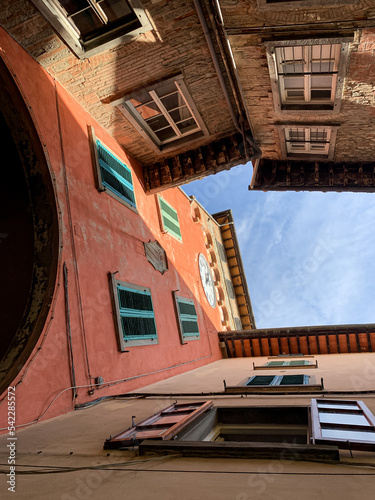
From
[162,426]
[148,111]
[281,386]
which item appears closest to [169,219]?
[148,111]

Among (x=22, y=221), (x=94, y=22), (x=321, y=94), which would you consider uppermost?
(x=94, y=22)

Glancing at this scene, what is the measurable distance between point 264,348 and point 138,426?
993cm

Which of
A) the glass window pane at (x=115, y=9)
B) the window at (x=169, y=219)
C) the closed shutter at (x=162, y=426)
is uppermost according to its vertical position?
the glass window pane at (x=115, y=9)

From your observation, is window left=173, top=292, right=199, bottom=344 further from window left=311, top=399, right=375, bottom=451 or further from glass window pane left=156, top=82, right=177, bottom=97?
window left=311, top=399, right=375, bottom=451

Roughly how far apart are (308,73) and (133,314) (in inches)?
226

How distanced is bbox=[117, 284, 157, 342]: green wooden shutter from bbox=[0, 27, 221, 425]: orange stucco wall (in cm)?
27

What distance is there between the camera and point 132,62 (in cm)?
691

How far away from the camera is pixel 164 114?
27.8 feet

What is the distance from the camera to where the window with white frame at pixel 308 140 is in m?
8.73

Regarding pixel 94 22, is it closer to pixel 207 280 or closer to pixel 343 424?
pixel 343 424

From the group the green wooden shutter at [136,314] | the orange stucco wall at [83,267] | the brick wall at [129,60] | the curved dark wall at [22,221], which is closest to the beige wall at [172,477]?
the orange stucco wall at [83,267]

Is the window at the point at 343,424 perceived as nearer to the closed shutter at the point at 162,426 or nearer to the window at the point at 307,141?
the closed shutter at the point at 162,426

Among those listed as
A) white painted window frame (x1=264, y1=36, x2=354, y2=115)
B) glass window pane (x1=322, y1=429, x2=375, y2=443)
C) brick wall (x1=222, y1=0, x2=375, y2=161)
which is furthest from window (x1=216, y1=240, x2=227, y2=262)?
glass window pane (x1=322, y1=429, x2=375, y2=443)

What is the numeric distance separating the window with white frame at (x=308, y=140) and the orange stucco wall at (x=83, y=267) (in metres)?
3.98
